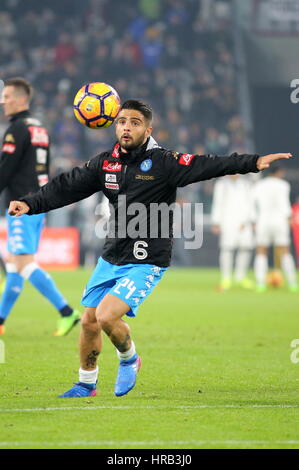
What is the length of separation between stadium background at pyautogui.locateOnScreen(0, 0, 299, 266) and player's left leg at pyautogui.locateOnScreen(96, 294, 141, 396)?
58.4ft

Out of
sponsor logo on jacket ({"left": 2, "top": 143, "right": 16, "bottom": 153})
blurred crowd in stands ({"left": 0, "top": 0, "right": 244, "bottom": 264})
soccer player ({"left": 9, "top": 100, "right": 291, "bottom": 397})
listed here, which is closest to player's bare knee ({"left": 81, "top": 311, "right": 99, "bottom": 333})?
soccer player ({"left": 9, "top": 100, "right": 291, "bottom": 397})

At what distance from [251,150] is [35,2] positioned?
8620 millimetres

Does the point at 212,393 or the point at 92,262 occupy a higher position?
the point at 92,262

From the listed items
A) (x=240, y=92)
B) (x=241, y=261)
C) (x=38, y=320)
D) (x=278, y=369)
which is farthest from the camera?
(x=240, y=92)

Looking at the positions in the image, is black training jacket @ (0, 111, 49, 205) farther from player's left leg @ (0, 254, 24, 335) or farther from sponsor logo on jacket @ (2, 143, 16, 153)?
player's left leg @ (0, 254, 24, 335)

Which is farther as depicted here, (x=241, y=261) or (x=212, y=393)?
(x=241, y=261)

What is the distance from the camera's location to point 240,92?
28000 mm

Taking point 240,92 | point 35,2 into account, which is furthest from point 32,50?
point 240,92

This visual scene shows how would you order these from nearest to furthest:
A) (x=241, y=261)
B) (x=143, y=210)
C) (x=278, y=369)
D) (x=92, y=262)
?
(x=143, y=210) → (x=278, y=369) → (x=241, y=261) → (x=92, y=262)

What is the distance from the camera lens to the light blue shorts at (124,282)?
689cm

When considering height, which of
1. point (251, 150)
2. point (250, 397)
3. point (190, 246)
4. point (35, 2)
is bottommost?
point (250, 397)

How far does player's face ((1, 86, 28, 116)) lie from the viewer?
10.6m

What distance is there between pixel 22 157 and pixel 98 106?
10.7ft

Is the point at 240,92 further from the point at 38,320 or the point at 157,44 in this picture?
the point at 38,320
